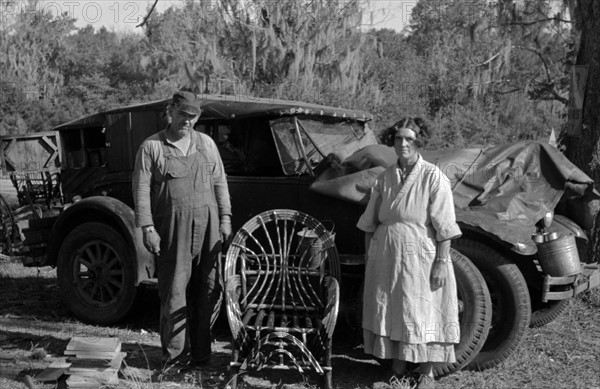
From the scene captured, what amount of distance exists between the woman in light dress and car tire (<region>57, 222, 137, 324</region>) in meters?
2.84

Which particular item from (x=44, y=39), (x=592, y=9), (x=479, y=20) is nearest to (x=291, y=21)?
(x=479, y=20)

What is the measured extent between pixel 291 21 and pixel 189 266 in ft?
60.1

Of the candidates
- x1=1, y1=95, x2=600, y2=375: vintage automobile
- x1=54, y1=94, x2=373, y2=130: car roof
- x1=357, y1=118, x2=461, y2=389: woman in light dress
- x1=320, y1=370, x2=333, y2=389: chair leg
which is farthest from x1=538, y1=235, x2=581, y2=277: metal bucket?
x1=54, y1=94, x2=373, y2=130: car roof

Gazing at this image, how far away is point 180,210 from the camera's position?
17.9 feet

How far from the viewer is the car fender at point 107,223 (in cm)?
682

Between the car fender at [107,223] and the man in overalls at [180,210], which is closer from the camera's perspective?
the man in overalls at [180,210]

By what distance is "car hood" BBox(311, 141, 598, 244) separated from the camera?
5.62m

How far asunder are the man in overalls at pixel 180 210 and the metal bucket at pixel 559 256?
2454 millimetres

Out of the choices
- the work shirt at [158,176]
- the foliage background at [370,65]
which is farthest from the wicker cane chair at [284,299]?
the foliage background at [370,65]

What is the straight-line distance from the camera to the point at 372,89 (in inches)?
921

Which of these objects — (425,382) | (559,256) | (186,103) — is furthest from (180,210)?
(559,256)

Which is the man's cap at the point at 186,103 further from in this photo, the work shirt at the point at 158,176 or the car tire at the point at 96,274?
the car tire at the point at 96,274

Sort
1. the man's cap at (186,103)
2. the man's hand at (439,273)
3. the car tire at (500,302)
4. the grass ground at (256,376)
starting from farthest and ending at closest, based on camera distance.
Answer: the car tire at (500,302), the grass ground at (256,376), the man's cap at (186,103), the man's hand at (439,273)

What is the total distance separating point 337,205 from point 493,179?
4.25 ft
